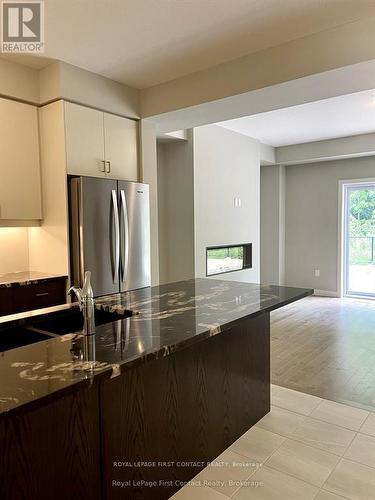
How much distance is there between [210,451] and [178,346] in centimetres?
102

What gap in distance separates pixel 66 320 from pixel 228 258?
3.88 metres

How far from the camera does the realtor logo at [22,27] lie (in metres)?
2.35

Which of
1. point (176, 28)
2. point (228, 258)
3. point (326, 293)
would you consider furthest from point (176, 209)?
point (326, 293)

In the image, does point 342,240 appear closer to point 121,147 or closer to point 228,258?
point 228,258

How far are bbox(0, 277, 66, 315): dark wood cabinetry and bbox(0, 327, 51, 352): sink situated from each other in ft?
3.76

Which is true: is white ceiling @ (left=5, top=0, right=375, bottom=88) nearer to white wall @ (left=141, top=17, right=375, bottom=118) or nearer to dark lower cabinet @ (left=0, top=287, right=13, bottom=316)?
white wall @ (left=141, top=17, right=375, bottom=118)

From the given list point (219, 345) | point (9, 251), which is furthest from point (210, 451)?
point (9, 251)

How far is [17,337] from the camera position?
1862 mm

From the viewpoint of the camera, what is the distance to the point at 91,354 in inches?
51.6

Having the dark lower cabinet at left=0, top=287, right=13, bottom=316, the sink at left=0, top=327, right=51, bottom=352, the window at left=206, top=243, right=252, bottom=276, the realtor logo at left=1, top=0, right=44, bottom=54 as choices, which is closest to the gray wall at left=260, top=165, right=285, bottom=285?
the window at left=206, top=243, right=252, bottom=276

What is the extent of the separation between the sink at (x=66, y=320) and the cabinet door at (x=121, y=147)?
1.78 metres

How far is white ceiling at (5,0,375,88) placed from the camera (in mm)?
2322

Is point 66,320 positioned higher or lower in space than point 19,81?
lower

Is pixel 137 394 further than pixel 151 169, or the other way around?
pixel 151 169
